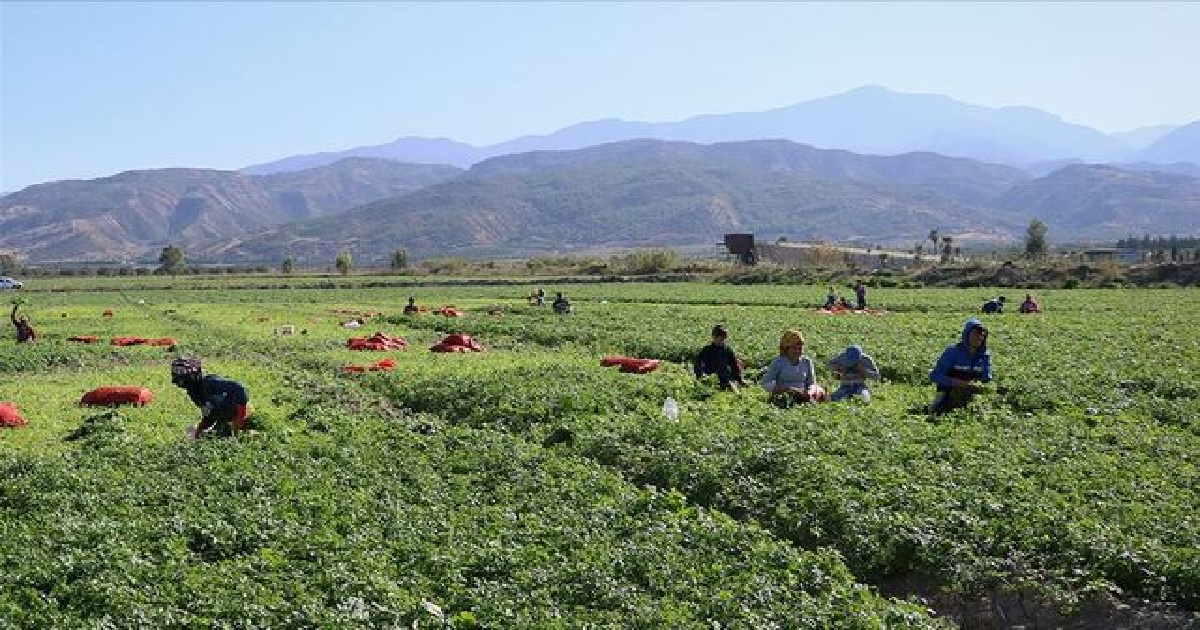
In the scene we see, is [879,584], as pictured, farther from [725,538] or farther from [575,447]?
[575,447]

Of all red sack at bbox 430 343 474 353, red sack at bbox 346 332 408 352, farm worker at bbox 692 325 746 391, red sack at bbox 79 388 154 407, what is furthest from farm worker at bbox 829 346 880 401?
red sack at bbox 346 332 408 352

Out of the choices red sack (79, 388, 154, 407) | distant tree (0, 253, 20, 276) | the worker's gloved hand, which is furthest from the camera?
distant tree (0, 253, 20, 276)

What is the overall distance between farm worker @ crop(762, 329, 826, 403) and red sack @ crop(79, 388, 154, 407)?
1512 cm

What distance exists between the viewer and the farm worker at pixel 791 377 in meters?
22.1

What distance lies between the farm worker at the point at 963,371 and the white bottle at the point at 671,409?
5.31m

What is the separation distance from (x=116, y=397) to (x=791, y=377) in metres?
16.3

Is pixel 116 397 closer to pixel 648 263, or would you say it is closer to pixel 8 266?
pixel 648 263

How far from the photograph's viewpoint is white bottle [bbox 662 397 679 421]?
20.6 meters

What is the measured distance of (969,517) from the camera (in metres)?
13.2

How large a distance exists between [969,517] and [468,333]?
33.4 m

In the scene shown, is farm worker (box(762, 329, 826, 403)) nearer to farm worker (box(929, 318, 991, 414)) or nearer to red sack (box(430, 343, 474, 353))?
Result: farm worker (box(929, 318, 991, 414))

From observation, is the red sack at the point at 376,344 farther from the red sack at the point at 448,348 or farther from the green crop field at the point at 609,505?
the green crop field at the point at 609,505

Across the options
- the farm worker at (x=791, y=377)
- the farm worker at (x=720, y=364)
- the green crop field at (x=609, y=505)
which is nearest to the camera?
the green crop field at (x=609, y=505)

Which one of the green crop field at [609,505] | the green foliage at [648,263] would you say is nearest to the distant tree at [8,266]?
the green foliage at [648,263]
